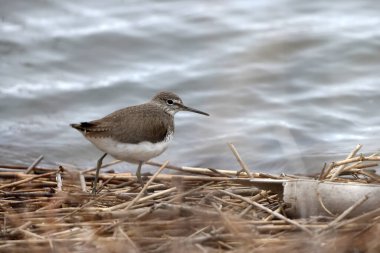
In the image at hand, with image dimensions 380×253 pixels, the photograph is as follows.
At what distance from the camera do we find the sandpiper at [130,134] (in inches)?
283

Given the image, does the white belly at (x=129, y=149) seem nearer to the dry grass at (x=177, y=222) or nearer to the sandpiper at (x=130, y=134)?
the sandpiper at (x=130, y=134)

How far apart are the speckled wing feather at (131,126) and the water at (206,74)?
3.13m

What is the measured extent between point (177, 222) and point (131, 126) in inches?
68.1

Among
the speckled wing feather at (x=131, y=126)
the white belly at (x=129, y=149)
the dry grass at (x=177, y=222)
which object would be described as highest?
the speckled wing feather at (x=131, y=126)

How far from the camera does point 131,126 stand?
7320 mm

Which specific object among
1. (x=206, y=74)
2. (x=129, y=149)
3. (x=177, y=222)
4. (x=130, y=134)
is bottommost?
(x=177, y=222)

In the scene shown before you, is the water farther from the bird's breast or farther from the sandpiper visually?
the bird's breast

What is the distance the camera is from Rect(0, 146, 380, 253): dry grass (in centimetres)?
545

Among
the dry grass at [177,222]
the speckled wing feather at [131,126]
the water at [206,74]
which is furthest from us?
the water at [206,74]

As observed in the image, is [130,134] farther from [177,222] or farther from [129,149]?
[177,222]

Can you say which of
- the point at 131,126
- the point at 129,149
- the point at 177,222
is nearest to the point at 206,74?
the point at 131,126

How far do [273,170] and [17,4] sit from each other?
6.89m

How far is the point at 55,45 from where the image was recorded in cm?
1407

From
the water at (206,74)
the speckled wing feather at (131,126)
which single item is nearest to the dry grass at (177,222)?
the speckled wing feather at (131,126)
